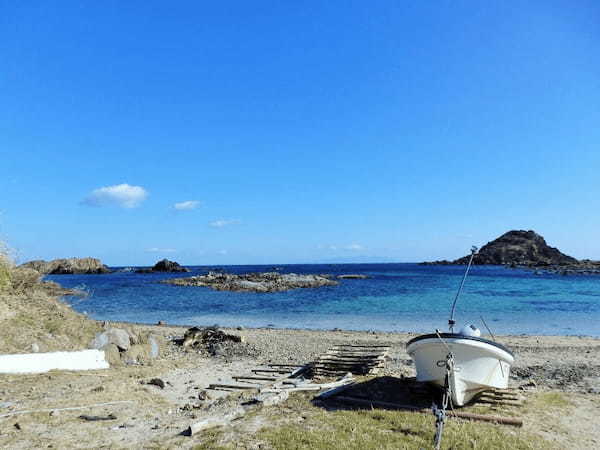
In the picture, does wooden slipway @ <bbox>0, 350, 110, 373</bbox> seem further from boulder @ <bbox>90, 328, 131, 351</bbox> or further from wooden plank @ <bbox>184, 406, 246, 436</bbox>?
wooden plank @ <bbox>184, 406, 246, 436</bbox>

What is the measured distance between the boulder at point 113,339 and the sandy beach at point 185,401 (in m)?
1.05

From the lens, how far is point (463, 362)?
353 inches

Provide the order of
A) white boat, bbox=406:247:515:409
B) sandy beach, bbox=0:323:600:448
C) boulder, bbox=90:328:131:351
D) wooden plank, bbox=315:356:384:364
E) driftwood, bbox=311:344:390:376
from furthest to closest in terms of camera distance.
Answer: boulder, bbox=90:328:131:351
wooden plank, bbox=315:356:384:364
driftwood, bbox=311:344:390:376
white boat, bbox=406:247:515:409
sandy beach, bbox=0:323:600:448

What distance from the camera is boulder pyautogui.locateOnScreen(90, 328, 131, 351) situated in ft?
45.0

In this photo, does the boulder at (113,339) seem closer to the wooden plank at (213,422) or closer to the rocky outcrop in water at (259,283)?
the wooden plank at (213,422)

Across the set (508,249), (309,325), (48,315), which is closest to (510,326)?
(309,325)

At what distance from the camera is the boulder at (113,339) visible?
13.7 m

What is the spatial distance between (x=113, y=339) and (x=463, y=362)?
10688 millimetres

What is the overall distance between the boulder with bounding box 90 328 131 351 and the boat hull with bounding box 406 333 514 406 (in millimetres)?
9637

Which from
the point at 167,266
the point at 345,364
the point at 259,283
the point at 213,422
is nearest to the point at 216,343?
the point at 345,364

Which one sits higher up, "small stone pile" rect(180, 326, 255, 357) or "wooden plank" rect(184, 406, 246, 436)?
"wooden plank" rect(184, 406, 246, 436)

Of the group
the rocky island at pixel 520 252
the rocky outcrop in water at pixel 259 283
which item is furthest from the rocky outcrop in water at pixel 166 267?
the rocky island at pixel 520 252

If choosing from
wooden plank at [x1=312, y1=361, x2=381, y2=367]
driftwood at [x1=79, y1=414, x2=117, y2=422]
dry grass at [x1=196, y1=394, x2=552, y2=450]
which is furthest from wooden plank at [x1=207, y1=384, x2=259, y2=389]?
driftwood at [x1=79, y1=414, x2=117, y2=422]

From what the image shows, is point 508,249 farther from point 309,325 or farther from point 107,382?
point 107,382
